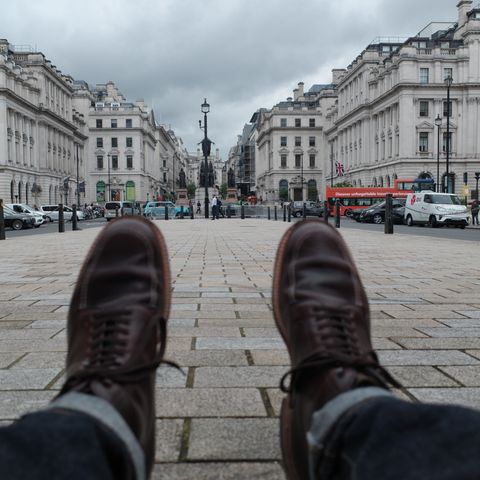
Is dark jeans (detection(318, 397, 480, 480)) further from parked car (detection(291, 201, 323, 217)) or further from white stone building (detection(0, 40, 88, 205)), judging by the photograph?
white stone building (detection(0, 40, 88, 205))

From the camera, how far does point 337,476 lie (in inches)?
48.3

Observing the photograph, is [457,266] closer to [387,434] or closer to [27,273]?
[27,273]

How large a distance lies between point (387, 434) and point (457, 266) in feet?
24.7

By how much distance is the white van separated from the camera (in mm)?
26156

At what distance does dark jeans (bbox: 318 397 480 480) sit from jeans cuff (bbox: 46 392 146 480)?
41 cm

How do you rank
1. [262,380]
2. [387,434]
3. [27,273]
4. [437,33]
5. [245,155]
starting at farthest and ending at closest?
1. [245,155]
2. [437,33]
3. [27,273]
4. [262,380]
5. [387,434]

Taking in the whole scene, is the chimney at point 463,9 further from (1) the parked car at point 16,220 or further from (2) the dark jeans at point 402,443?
(2) the dark jeans at point 402,443

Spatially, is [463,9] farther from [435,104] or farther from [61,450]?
[61,450]

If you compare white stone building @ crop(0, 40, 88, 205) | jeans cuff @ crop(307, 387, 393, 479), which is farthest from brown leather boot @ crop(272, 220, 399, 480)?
white stone building @ crop(0, 40, 88, 205)

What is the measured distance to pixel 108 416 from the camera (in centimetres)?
125

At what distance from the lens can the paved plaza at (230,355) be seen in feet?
6.23

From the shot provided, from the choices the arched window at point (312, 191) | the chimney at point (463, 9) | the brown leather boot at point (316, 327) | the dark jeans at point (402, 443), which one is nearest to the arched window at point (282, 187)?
the arched window at point (312, 191)

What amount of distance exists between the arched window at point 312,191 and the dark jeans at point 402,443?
320 ft

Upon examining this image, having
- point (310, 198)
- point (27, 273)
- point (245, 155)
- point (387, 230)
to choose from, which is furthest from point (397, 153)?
point (245, 155)
